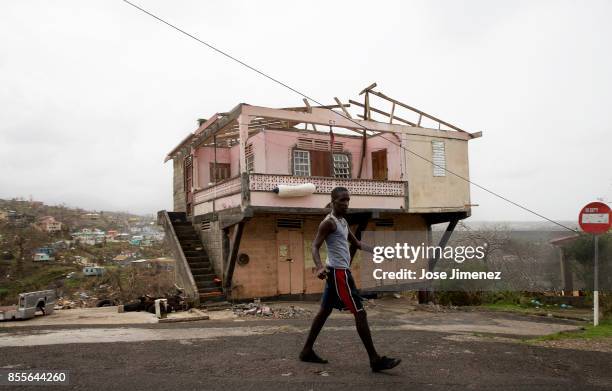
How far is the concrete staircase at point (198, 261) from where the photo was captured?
1281 cm

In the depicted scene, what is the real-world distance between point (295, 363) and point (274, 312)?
21.7 ft

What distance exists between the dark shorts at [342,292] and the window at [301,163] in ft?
34.0

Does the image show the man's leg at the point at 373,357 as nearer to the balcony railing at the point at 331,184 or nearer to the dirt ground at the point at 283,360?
the dirt ground at the point at 283,360

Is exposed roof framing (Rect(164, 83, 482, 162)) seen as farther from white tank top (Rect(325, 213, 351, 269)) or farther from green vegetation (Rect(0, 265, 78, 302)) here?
green vegetation (Rect(0, 265, 78, 302))

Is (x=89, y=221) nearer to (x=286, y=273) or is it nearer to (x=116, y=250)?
(x=116, y=250)

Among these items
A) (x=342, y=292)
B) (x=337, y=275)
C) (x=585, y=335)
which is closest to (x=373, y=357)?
(x=342, y=292)

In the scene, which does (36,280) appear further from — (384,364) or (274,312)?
(384,364)

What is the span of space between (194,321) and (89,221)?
7107cm

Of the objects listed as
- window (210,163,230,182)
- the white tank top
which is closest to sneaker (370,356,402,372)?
the white tank top

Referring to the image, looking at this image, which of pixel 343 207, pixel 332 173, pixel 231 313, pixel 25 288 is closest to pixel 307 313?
pixel 231 313

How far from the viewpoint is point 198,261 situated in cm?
1451

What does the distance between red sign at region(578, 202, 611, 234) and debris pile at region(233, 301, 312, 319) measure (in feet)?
20.5

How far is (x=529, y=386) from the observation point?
3.86m

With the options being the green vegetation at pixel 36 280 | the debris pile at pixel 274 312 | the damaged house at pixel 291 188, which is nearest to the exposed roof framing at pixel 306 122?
the damaged house at pixel 291 188
